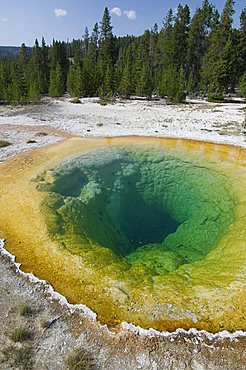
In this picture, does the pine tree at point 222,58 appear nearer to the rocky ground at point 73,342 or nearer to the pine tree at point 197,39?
the pine tree at point 197,39

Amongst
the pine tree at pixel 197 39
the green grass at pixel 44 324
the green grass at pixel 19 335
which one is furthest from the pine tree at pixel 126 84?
the green grass at pixel 19 335

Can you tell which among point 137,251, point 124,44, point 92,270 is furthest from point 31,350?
point 124,44

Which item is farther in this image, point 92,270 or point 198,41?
point 198,41

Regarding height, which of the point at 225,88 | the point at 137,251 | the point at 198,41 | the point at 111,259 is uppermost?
the point at 198,41

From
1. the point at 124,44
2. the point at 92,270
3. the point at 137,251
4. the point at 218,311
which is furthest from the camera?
the point at 124,44

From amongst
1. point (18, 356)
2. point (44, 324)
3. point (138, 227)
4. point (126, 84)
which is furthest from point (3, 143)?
point (126, 84)

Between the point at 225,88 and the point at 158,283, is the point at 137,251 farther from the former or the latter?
the point at 225,88
